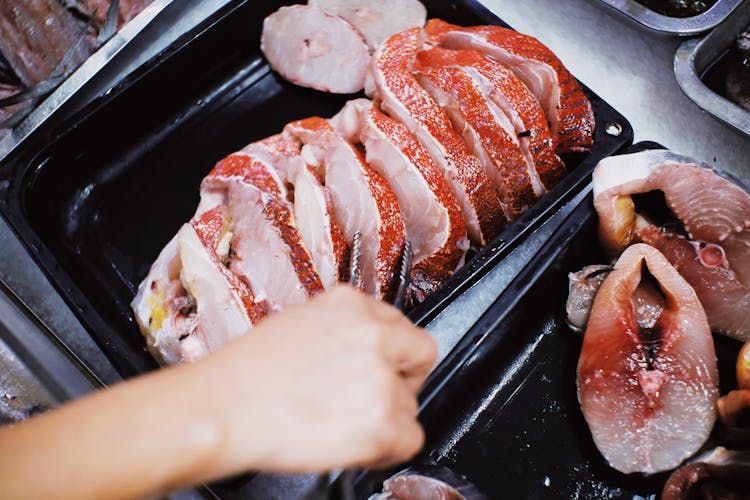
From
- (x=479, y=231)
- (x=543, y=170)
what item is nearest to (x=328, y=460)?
(x=479, y=231)

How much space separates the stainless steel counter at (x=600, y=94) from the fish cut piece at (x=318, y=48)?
511 millimetres

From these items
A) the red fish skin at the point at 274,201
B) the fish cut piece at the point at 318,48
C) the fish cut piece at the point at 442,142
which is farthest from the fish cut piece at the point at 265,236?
the fish cut piece at the point at 318,48

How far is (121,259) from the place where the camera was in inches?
91.2

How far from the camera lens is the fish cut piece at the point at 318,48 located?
253 centimetres

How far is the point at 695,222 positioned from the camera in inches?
77.7

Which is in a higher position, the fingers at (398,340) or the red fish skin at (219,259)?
the fingers at (398,340)

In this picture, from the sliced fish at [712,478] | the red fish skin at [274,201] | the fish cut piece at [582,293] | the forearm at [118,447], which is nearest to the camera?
the forearm at [118,447]

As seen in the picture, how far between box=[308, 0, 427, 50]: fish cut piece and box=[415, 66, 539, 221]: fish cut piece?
1.60 ft

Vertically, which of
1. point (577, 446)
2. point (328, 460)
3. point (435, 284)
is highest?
point (328, 460)

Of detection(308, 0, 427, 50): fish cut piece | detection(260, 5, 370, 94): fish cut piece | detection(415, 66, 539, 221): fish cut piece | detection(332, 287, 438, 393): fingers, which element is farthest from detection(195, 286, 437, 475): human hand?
detection(308, 0, 427, 50): fish cut piece

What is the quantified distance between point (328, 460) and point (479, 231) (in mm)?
1363

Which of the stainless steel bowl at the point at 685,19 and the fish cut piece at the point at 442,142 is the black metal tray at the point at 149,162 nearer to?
the fish cut piece at the point at 442,142

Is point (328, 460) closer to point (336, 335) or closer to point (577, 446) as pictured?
point (336, 335)

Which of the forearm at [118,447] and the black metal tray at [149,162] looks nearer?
the forearm at [118,447]
